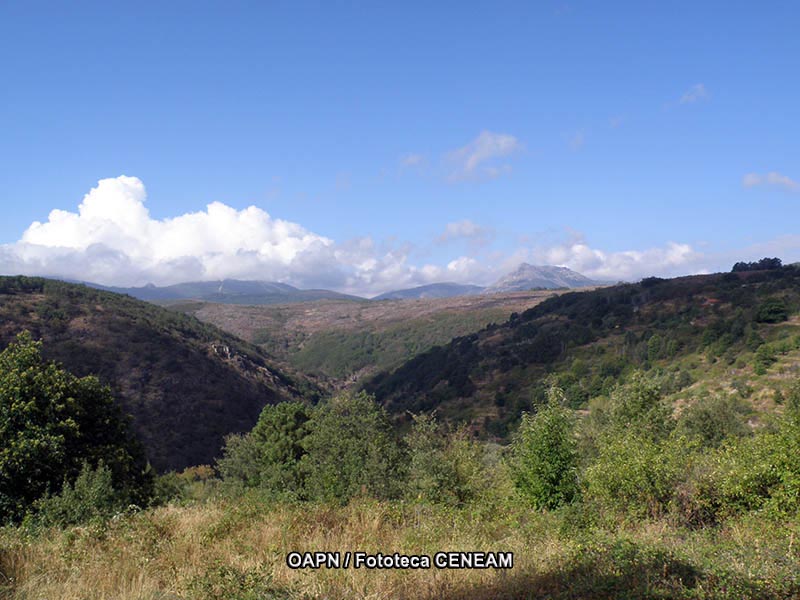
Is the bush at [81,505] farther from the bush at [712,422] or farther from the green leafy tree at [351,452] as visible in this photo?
the bush at [712,422]

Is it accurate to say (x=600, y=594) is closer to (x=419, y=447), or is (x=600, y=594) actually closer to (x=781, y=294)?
(x=419, y=447)

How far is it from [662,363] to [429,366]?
59864 mm

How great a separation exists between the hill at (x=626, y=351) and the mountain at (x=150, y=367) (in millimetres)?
32644

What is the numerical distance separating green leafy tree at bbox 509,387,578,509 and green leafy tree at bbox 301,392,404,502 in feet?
26.3

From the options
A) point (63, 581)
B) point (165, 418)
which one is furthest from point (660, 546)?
point (165, 418)

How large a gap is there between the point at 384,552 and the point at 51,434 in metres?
15.4

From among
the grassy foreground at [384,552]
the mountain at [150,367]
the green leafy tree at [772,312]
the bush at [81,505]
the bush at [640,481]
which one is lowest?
the mountain at [150,367]

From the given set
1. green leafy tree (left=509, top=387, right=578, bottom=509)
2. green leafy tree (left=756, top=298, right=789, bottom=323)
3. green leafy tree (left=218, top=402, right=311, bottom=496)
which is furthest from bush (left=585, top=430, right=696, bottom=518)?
green leafy tree (left=756, top=298, right=789, bottom=323)

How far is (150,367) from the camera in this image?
286ft

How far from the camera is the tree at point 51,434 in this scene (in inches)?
589

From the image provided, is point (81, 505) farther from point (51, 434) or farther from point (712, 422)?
point (712, 422)

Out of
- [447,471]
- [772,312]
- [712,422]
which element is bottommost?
[712,422]

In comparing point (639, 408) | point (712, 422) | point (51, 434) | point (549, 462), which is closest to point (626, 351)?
point (712, 422)

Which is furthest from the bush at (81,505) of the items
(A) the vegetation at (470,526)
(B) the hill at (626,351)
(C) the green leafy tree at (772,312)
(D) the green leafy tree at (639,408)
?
(C) the green leafy tree at (772,312)
